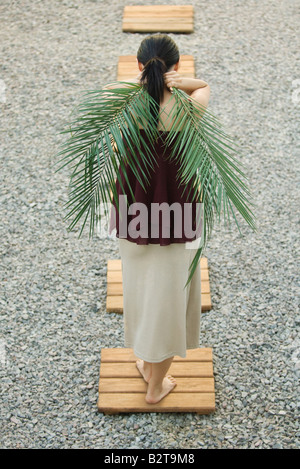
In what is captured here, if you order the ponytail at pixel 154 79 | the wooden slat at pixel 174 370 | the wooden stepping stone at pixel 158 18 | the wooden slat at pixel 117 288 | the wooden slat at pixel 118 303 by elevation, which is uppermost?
the wooden stepping stone at pixel 158 18

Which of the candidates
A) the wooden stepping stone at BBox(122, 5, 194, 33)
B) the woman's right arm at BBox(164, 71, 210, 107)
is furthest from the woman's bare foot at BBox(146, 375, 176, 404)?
the wooden stepping stone at BBox(122, 5, 194, 33)

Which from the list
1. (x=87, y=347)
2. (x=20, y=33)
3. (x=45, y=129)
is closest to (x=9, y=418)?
(x=87, y=347)

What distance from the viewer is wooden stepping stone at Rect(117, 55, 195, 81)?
527 cm

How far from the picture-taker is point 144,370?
307 centimetres

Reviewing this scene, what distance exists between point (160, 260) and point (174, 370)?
88cm

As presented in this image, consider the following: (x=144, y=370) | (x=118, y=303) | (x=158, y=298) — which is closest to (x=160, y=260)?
(x=158, y=298)

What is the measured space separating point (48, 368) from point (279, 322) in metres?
1.27

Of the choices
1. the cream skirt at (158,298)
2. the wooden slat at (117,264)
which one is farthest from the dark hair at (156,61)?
the wooden slat at (117,264)

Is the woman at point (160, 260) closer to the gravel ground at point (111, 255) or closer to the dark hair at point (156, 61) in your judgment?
the dark hair at point (156, 61)

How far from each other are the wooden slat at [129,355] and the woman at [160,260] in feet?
0.91

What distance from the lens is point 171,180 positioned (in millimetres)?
2316

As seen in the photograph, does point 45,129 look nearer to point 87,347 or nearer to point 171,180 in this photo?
point 87,347

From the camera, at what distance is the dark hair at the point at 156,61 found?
2.07 metres
